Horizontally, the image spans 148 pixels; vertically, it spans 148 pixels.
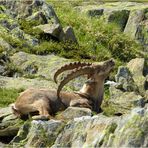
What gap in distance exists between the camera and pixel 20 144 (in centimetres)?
1440

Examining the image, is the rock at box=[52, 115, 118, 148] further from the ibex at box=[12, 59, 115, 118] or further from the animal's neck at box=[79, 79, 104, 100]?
the animal's neck at box=[79, 79, 104, 100]

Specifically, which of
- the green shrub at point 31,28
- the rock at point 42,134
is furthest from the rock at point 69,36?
the rock at point 42,134

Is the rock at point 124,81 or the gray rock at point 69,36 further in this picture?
the gray rock at point 69,36

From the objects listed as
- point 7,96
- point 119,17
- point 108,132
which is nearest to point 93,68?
point 7,96

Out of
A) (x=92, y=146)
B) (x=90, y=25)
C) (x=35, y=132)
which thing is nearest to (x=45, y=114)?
(x=35, y=132)

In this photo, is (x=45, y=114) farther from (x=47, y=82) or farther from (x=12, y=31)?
(x=12, y=31)

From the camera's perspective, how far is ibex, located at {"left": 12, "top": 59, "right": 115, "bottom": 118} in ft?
59.2

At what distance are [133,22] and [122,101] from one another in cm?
1934

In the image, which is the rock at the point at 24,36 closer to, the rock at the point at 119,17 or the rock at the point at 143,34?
the rock at the point at 143,34

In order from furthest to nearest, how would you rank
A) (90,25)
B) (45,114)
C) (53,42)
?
(90,25)
(53,42)
(45,114)

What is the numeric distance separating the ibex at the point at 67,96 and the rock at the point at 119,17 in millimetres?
20382

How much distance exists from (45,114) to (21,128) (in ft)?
7.51

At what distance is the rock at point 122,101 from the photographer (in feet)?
65.2

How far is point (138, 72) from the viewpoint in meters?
29.2
